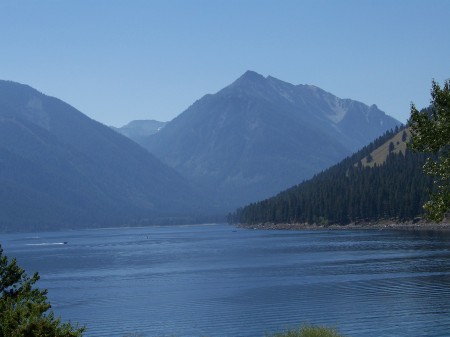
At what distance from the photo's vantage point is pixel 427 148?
4269 cm

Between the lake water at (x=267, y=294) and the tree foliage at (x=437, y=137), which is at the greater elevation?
the tree foliage at (x=437, y=137)

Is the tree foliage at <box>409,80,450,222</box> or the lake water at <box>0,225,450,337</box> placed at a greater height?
the tree foliage at <box>409,80,450,222</box>

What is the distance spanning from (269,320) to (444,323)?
19691 mm

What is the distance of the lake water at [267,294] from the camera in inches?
3145

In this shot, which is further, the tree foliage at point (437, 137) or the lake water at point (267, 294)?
the lake water at point (267, 294)

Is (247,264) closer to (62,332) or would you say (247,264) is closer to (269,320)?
(269,320)

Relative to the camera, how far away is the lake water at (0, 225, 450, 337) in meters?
79.9

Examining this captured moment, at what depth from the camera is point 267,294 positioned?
10744 cm

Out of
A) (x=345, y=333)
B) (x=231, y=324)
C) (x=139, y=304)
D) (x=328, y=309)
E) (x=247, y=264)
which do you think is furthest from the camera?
(x=247, y=264)

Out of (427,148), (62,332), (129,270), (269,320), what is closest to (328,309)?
(269,320)

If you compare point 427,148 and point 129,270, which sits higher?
point 427,148

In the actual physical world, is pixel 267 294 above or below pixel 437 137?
below

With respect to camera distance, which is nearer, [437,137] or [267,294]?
[437,137]

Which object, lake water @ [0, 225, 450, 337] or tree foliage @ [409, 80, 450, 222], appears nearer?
tree foliage @ [409, 80, 450, 222]
